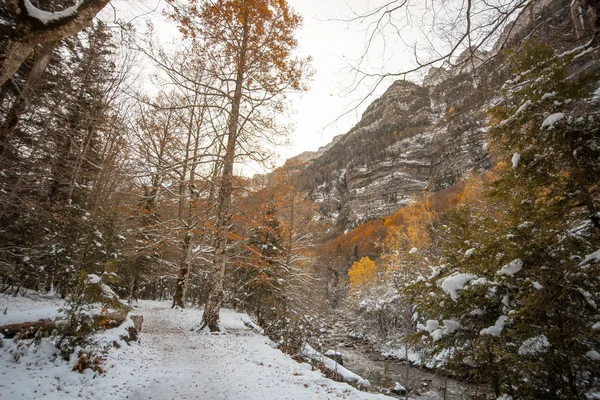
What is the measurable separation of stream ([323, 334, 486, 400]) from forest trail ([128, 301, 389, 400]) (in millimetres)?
→ 2334

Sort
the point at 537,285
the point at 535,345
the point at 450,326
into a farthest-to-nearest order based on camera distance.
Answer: the point at 450,326 → the point at 535,345 → the point at 537,285

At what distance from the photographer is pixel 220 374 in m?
4.66

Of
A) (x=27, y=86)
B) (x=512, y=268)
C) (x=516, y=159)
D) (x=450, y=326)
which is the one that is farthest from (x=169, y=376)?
(x=516, y=159)

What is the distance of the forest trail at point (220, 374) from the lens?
3.88m

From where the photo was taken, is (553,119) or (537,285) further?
(553,119)

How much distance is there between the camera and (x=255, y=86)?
8383mm

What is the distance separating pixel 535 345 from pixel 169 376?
18.3ft

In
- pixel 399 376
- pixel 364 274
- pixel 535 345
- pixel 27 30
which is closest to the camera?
pixel 27 30

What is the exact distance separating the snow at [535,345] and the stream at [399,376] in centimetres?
116

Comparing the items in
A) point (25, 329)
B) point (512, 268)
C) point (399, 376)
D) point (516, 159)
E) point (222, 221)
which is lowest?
point (399, 376)

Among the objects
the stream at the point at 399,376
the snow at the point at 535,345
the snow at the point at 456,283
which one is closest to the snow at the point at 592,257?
the snow at the point at 535,345

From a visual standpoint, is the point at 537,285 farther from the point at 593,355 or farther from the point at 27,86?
the point at 27,86

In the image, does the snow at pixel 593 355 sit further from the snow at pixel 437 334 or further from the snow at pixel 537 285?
the snow at pixel 437 334

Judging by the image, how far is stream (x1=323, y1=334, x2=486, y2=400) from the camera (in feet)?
29.9
